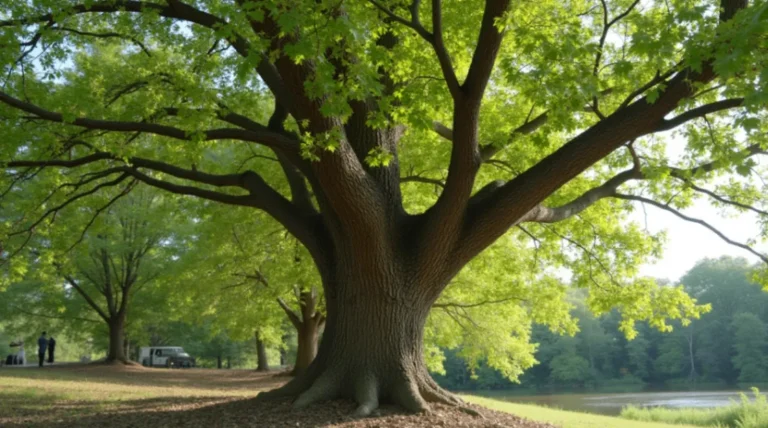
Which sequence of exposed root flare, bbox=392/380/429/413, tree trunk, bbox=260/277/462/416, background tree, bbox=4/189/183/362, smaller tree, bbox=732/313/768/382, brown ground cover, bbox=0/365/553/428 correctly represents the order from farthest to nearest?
smaller tree, bbox=732/313/768/382 < background tree, bbox=4/189/183/362 < tree trunk, bbox=260/277/462/416 < exposed root flare, bbox=392/380/429/413 < brown ground cover, bbox=0/365/553/428

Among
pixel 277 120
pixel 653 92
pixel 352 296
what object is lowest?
pixel 352 296

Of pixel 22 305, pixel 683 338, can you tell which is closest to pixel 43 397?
pixel 22 305

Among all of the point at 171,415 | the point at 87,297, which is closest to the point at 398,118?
the point at 171,415

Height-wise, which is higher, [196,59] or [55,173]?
[196,59]

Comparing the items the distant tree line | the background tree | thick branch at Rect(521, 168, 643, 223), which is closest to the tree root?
thick branch at Rect(521, 168, 643, 223)

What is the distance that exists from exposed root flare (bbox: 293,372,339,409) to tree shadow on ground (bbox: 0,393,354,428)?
14 cm

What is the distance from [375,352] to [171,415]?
318 cm

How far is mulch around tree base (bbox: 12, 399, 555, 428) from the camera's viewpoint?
26.1 feet

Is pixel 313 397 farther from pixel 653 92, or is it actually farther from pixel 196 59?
pixel 196 59

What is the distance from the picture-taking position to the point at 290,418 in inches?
324

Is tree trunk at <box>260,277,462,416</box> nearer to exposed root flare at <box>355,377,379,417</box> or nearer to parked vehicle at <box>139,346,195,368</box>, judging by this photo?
exposed root flare at <box>355,377,379,417</box>

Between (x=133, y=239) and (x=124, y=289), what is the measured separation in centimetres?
245

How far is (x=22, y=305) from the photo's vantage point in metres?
32.5

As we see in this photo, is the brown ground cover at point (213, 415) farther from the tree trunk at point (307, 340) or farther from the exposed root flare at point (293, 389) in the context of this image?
the tree trunk at point (307, 340)
